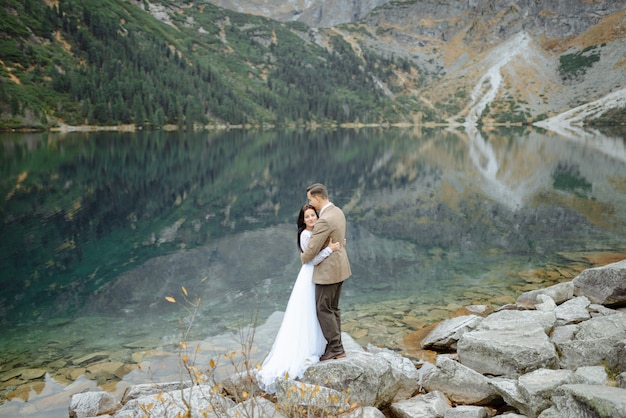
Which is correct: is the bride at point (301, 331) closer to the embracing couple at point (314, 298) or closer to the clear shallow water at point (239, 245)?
the embracing couple at point (314, 298)

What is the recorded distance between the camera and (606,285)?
12.8m

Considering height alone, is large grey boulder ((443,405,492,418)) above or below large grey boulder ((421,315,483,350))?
above

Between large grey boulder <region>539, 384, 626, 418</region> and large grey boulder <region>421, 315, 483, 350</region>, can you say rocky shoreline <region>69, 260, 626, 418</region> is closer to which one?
large grey boulder <region>539, 384, 626, 418</region>

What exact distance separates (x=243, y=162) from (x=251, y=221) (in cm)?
3258

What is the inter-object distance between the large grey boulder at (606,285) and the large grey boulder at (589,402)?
768 cm

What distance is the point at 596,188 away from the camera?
40438mm

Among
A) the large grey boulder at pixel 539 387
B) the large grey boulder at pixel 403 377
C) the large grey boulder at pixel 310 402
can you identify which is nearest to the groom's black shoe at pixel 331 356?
the large grey boulder at pixel 403 377

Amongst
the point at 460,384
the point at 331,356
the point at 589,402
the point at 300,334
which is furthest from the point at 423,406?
the point at 589,402

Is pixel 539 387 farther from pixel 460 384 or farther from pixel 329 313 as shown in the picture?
pixel 329 313

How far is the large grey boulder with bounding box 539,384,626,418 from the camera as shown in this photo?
17.3 feet

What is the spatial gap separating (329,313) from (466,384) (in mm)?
2855

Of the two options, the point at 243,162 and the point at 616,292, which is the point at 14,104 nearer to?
the point at 243,162

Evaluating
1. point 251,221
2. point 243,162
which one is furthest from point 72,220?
point 243,162

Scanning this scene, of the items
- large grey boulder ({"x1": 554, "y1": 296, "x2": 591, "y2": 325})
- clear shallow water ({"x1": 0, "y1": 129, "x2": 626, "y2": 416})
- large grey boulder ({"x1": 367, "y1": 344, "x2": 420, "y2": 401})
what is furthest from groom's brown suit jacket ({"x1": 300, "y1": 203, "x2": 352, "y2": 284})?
large grey boulder ({"x1": 554, "y1": 296, "x2": 591, "y2": 325})
